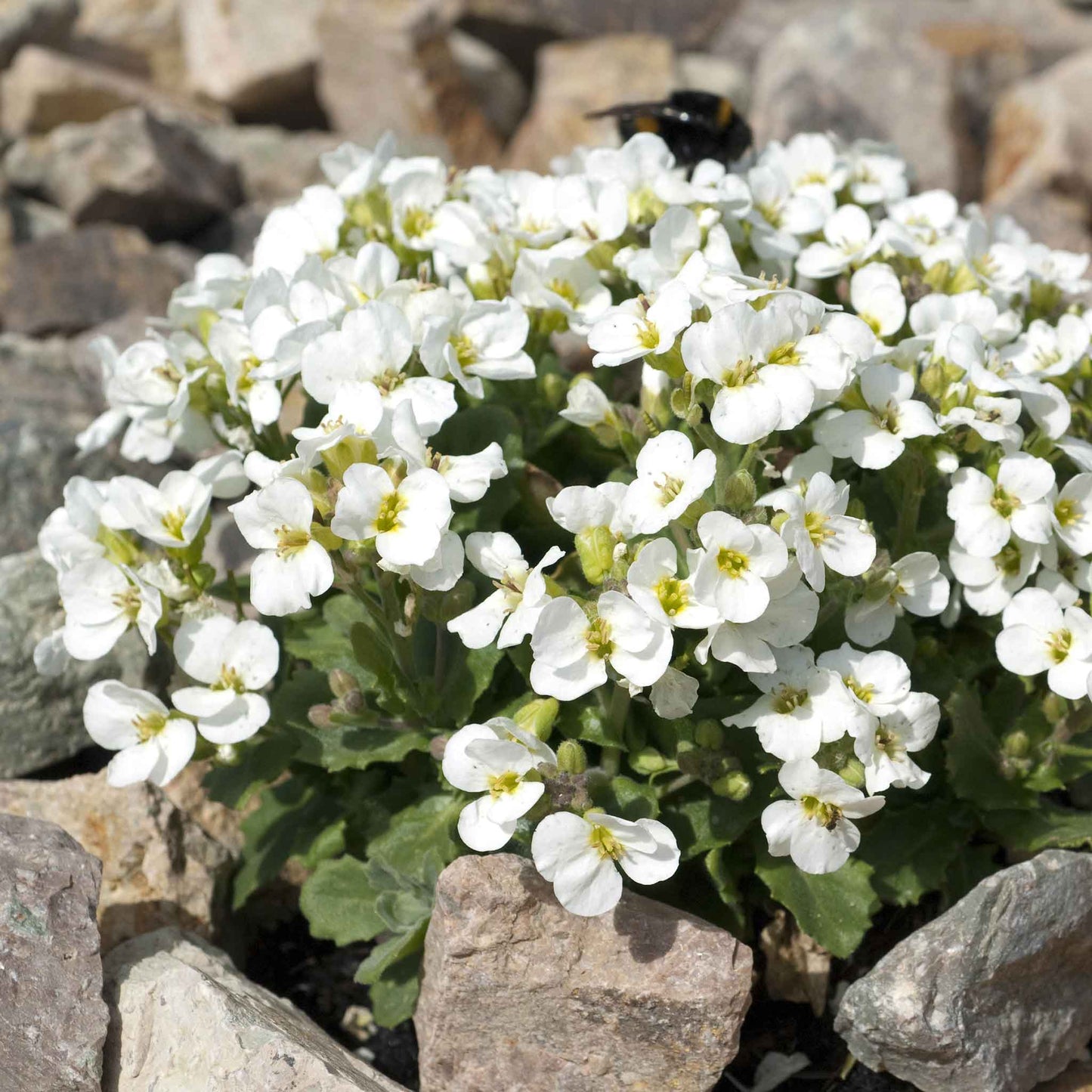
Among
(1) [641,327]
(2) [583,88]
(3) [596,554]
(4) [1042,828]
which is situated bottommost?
(2) [583,88]

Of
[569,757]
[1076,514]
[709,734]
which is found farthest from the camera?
[1076,514]

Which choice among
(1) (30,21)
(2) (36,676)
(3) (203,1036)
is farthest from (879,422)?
(1) (30,21)

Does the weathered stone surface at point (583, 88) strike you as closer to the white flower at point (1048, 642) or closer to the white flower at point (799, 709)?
the white flower at point (1048, 642)

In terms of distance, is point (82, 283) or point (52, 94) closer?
point (82, 283)

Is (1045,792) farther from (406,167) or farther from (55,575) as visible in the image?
(55,575)

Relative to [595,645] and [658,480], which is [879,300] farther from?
[595,645]

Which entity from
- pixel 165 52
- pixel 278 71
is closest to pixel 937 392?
pixel 278 71

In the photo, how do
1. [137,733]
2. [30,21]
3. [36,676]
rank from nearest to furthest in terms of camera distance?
[137,733] → [36,676] → [30,21]

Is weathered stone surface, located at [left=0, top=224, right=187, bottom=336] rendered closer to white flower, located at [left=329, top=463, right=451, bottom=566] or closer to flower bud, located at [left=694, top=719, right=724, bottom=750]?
white flower, located at [left=329, top=463, right=451, bottom=566]
